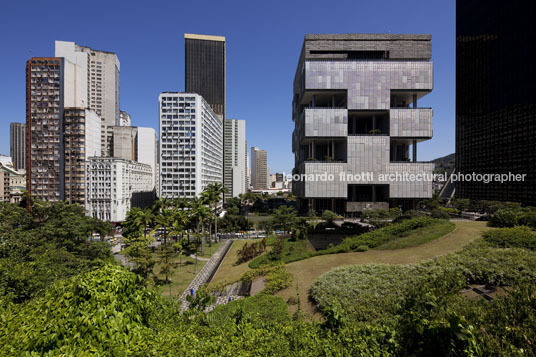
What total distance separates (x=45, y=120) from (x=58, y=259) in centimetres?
7164

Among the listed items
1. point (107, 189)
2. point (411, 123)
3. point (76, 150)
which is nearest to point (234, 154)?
point (76, 150)

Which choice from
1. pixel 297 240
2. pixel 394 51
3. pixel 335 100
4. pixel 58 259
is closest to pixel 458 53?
pixel 394 51

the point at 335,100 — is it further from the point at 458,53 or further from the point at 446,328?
the point at 446,328

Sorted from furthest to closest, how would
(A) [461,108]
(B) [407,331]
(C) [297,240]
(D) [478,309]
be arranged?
(A) [461,108], (C) [297,240], (D) [478,309], (B) [407,331]

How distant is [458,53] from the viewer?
3342 inches

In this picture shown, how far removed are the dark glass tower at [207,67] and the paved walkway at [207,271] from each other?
434 feet

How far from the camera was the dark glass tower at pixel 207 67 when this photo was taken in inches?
6353

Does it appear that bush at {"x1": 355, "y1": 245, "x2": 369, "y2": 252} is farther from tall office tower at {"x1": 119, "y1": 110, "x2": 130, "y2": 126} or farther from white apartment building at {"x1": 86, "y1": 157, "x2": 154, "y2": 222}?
tall office tower at {"x1": 119, "y1": 110, "x2": 130, "y2": 126}

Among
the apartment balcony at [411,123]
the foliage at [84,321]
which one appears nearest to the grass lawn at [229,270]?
the foliage at [84,321]

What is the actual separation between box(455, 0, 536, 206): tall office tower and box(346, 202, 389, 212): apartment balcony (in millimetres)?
33779

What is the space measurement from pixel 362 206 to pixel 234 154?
126 metres

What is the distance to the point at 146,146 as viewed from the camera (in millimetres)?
123375

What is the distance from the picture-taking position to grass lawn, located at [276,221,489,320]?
17.4m

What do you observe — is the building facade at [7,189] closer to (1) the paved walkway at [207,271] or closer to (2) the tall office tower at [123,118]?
(2) the tall office tower at [123,118]
